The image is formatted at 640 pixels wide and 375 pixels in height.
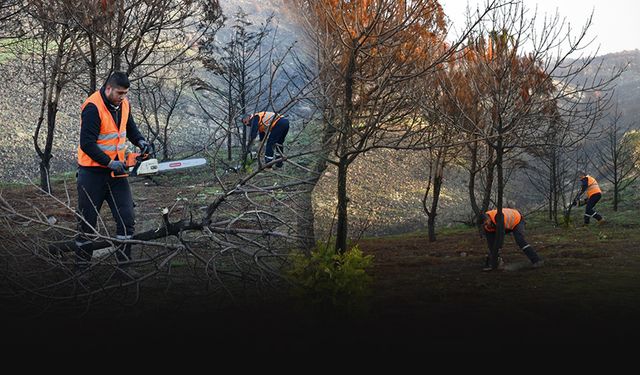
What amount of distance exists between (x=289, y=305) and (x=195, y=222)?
1.16m

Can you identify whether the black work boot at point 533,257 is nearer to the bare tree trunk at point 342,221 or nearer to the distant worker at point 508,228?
the distant worker at point 508,228

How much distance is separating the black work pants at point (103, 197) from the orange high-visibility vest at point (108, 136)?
0.12 meters


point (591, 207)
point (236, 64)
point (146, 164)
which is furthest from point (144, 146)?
point (591, 207)

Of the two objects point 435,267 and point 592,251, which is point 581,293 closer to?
point 435,267

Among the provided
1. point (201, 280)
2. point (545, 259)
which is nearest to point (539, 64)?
point (545, 259)

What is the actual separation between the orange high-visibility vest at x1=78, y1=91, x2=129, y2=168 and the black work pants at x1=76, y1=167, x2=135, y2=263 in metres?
0.12

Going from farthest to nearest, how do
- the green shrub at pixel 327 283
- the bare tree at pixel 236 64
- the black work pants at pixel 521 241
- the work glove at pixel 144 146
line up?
the bare tree at pixel 236 64 → the black work pants at pixel 521 241 → the work glove at pixel 144 146 → the green shrub at pixel 327 283

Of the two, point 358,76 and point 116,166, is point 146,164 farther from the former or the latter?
point 358,76

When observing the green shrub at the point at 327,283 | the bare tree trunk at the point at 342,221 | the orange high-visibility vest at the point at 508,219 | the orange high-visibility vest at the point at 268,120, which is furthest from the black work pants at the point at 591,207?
the green shrub at the point at 327,283

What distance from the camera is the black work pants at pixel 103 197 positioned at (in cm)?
648

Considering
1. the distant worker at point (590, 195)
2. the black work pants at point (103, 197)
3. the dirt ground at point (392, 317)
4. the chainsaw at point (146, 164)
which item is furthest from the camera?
the distant worker at point (590, 195)

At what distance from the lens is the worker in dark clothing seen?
631 cm

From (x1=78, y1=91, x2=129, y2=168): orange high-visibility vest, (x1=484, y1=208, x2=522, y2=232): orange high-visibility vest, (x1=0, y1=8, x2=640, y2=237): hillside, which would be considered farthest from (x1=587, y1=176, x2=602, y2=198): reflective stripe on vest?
(x1=78, y1=91, x2=129, y2=168): orange high-visibility vest

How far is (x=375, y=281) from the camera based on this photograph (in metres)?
8.45
